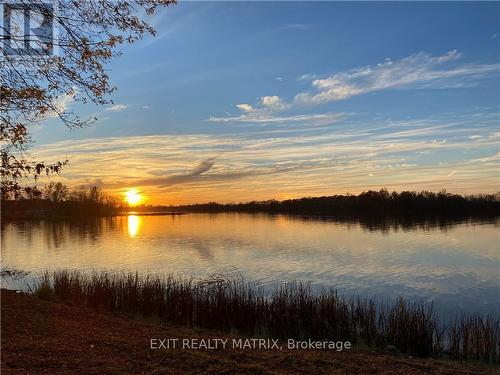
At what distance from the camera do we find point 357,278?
22062 mm

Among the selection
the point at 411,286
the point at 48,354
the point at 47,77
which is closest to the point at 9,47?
the point at 47,77

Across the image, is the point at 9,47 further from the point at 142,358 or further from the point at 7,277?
the point at 7,277

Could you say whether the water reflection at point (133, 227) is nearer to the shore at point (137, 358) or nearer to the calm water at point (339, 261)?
the calm water at point (339, 261)

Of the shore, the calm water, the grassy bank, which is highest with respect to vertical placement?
the shore

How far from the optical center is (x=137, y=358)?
23.7ft

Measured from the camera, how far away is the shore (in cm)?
668

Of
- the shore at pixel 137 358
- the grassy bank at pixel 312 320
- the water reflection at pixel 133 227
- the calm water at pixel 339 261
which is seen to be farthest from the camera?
the water reflection at pixel 133 227

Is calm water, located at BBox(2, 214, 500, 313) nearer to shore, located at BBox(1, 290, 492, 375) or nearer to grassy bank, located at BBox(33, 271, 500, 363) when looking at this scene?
grassy bank, located at BBox(33, 271, 500, 363)

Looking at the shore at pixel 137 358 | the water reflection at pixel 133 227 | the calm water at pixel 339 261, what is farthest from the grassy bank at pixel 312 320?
the water reflection at pixel 133 227

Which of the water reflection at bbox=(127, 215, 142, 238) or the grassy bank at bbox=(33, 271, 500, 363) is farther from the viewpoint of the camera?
the water reflection at bbox=(127, 215, 142, 238)

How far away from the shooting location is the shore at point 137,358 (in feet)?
21.9

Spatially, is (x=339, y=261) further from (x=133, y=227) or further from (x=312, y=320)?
(x=133, y=227)

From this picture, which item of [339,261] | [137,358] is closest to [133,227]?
[339,261]

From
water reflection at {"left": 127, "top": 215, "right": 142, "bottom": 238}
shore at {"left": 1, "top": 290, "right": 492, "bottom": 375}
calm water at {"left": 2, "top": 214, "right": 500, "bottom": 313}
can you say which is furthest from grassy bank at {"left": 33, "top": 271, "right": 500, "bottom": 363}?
water reflection at {"left": 127, "top": 215, "right": 142, "bottom": 238}
